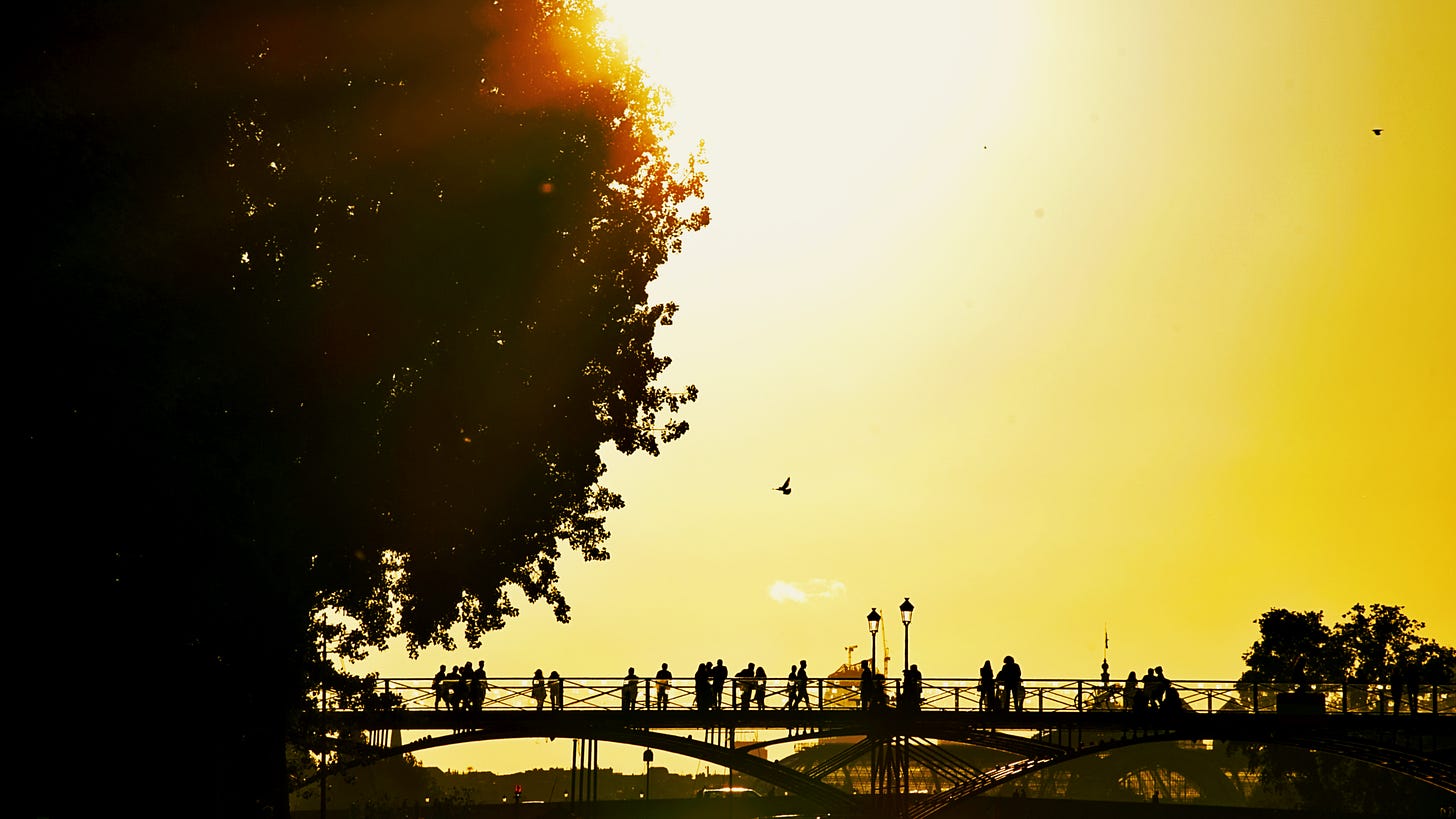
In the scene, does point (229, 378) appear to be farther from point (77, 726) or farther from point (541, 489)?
point (541, 489)

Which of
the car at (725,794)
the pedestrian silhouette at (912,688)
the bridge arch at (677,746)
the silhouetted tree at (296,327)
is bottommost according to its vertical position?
the car at (725,794)

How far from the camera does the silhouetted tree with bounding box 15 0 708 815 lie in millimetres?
18312

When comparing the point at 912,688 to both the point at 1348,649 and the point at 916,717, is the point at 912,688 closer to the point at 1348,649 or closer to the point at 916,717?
the point at 916,717

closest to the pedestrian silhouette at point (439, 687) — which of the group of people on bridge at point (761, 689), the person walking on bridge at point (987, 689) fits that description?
the group of people on bridge at point (761, 689)

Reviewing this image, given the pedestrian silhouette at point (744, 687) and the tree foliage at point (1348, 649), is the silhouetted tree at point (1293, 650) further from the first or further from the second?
the pedestrian silhouette at point (744, 687)

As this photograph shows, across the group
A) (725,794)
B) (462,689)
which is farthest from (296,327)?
(725,794)

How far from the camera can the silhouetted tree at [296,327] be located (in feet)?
60.1

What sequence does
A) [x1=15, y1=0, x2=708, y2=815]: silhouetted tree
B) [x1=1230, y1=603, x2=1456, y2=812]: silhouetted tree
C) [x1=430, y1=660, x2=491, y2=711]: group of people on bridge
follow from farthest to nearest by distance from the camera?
1. [x1=1230, y1=603, x2=1456, y2=812]: silhouetted tree
2. [x1=430, y1=660, x2=491, y2=711]: group of people on bridge
3. [x1=15, y1=0, x2=708, y2=815]: silhouetted tree

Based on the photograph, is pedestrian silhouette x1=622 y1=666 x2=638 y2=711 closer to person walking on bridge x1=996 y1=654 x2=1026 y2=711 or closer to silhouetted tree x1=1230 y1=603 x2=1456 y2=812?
person walking on bridge x1=996 y1=654 x2=1026 y2=711

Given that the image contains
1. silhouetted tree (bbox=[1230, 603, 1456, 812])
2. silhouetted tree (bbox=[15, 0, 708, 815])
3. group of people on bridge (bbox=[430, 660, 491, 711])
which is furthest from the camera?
silhouetted tree (bbox=[1230, 603, 1456, 812])

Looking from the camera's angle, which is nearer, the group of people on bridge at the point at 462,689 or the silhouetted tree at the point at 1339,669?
the group of people on bridge at the point at 462,689

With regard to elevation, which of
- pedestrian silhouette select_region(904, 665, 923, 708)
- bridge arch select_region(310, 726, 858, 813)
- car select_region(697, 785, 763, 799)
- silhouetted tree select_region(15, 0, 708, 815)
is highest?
silhouetted tree select_region(15, 0, 708, 815)

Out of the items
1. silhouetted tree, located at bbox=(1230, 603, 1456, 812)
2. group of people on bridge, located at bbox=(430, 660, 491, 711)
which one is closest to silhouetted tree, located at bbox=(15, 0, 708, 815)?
group of people on bridge, located at bbox=(430, 660, 491, 711)

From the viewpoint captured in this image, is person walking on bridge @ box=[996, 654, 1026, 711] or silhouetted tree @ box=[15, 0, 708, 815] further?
person walking on bridge @ box=[996, 654, 1026, 711]
